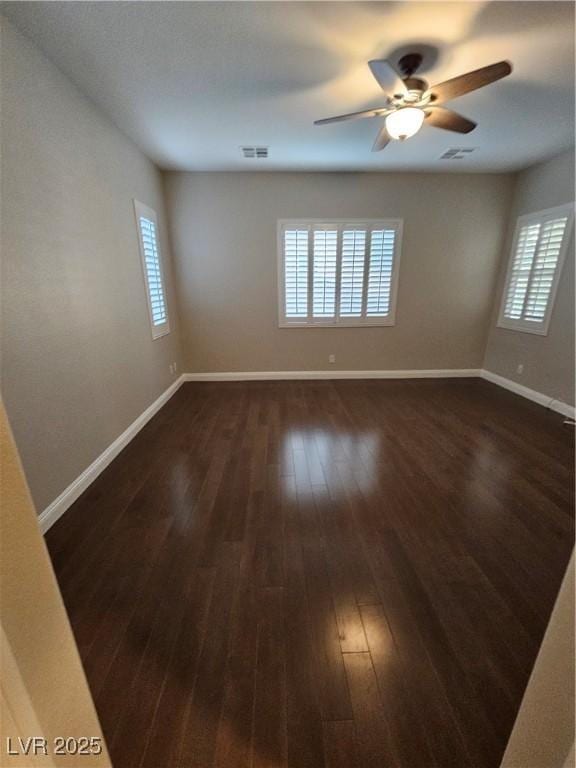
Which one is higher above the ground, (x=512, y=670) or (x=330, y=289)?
A: (x=330, y=289)

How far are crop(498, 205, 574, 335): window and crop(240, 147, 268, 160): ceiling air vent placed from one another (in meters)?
3.38

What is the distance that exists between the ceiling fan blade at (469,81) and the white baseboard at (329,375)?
3.19 meters

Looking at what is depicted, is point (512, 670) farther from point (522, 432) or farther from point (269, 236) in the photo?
point (269, 236)

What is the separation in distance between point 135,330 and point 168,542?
2134 millimetres

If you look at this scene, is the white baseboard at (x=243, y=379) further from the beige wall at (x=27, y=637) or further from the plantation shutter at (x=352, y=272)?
the beige wall at (x=27, y=637)

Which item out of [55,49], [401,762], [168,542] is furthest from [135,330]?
[401,762]

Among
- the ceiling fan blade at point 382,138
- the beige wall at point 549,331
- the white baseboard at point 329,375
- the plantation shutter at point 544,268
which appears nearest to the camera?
the ceiling fan blade at point 382,138

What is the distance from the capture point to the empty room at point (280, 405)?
96 cm

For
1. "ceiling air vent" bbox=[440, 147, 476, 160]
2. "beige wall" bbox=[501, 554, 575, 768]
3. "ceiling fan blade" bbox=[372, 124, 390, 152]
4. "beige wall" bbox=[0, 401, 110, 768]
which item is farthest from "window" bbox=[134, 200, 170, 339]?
"beige wall" bbox=[501, 554, 575, 768]

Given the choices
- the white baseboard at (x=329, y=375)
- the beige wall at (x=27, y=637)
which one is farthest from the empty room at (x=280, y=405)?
the white baseboard at (x=329, y=375)

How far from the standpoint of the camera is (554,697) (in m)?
0.60

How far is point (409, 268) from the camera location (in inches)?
168

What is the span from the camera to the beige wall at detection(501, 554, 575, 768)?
1.86ft

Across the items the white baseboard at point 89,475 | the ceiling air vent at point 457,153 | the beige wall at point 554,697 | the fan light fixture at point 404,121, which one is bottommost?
the white baseboard at point 89,475
